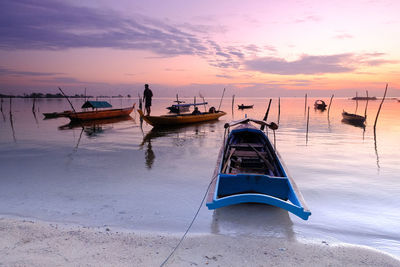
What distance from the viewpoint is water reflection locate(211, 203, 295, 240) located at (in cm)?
445

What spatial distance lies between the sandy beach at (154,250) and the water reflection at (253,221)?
1.03ft

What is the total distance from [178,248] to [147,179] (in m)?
4.30

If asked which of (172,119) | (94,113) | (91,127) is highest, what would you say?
(94,113)

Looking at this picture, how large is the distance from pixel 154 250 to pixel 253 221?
2.04 metres

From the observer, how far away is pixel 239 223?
4.73 meters

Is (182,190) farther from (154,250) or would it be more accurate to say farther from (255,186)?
(154,250)

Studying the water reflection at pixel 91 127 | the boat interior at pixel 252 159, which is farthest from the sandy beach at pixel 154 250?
the water reflection at pixel 91 127

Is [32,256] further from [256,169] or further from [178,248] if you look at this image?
[256,169]

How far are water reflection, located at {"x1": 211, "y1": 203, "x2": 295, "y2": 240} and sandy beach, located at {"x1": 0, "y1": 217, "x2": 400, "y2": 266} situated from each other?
31cm

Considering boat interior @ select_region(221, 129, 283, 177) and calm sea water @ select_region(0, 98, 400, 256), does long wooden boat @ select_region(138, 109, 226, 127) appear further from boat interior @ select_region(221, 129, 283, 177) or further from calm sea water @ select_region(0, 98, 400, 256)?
boat interior @ select_region(221, 129, 283, 177)

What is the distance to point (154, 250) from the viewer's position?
3.69 m

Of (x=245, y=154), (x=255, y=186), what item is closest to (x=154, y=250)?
(x=255, y=186)

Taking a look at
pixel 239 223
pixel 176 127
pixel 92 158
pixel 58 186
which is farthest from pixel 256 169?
pixel 176 127

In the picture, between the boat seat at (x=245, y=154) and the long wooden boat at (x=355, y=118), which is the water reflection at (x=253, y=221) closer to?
the boat seat at (x=245, y=154)
